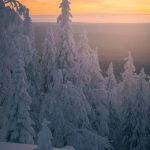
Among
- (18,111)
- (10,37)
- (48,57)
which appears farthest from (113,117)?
(10,37)

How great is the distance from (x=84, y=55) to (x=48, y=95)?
7.28 m

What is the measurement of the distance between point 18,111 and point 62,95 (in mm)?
7442

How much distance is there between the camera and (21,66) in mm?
19375

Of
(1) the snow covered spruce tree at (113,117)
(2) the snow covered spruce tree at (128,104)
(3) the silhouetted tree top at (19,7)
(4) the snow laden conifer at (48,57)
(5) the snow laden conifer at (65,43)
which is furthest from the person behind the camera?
(2) the snow covered spruce tree at (128,104)

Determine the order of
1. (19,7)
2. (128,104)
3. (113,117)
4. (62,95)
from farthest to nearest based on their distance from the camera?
(113,117) < (128,104) < (62,95) < (19,7)

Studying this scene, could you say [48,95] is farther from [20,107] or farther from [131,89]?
[131,89]

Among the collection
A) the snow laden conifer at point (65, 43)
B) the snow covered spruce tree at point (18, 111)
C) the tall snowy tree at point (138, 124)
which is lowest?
the tall snowy tree at point (138, 124)

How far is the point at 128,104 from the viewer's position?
1489 inches

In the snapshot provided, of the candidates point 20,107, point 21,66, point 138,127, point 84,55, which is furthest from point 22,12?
point 138,127

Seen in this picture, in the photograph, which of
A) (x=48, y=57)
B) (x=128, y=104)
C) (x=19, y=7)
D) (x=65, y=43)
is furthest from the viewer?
(x=128, y=104)

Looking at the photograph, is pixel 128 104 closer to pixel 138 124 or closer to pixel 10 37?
pixel 138 124

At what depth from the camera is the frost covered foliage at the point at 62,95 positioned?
1719 cm

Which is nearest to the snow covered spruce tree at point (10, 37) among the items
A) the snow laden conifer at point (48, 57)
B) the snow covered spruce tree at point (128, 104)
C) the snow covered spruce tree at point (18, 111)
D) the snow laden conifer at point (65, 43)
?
the snow covered spruce tree at point (18, 111)

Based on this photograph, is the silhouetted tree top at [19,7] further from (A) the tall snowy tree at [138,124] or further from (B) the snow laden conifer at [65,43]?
(A) the tall snowy tree at [138,124]
